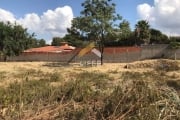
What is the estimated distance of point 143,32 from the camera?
73938 millimetres

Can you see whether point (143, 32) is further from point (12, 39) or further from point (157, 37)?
point (12, 39)

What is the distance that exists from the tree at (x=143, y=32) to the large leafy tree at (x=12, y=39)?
19474 millimetres

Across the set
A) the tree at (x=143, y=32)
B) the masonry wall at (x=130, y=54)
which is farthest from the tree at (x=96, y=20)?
the tree at (x=143, y=32)

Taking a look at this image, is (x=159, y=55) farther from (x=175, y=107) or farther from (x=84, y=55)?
(x=175, y=107)

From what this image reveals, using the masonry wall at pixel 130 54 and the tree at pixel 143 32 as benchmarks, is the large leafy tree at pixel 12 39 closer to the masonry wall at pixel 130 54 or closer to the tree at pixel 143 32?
the masonry wall at pixel 130 54

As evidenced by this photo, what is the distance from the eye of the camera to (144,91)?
720 cm

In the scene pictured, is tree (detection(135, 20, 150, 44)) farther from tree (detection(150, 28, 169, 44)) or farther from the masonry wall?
the masonry wall

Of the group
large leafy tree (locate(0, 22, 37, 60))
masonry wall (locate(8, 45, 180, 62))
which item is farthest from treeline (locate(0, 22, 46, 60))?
masonry wall (locate(8, 45, 180, 62))

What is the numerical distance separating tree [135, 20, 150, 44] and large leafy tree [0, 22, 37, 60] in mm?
19474

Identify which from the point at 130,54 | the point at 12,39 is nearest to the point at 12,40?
the point at 12,39

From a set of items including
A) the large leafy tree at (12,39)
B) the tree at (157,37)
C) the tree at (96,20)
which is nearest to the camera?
the tree at (96,20)

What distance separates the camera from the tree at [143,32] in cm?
7412

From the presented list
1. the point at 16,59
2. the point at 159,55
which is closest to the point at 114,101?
the point at 159,55

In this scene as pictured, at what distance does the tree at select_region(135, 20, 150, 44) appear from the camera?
7412 centimetres
